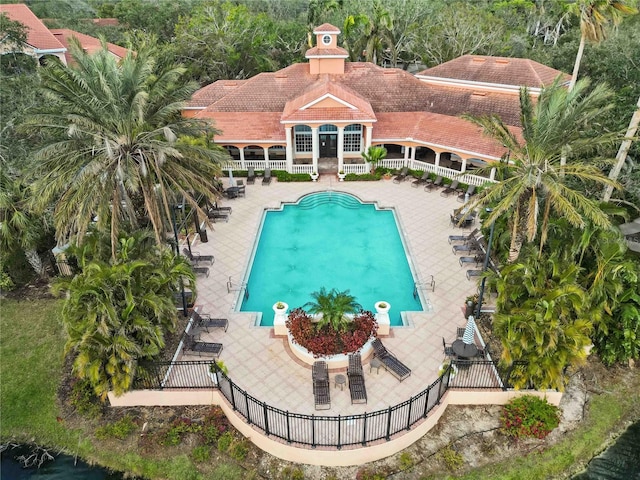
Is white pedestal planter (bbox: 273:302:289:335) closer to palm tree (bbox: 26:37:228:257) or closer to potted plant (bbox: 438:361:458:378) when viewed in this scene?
palm tree (bbox: 26:37:228:257)

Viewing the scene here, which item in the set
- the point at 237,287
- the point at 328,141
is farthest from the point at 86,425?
the point at 328,141

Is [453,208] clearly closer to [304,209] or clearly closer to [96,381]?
[304,209]

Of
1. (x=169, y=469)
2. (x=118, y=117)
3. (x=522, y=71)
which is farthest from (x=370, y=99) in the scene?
(x=169, y=469)

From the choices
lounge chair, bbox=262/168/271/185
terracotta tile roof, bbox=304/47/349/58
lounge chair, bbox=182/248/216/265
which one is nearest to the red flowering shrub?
lounge chair, bbox=182/248/216/265

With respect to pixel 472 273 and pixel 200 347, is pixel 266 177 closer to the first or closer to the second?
pixel 472 273

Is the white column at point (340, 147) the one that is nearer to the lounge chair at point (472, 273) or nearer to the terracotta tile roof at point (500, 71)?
the terracotta tile roof at point (500, 71)
